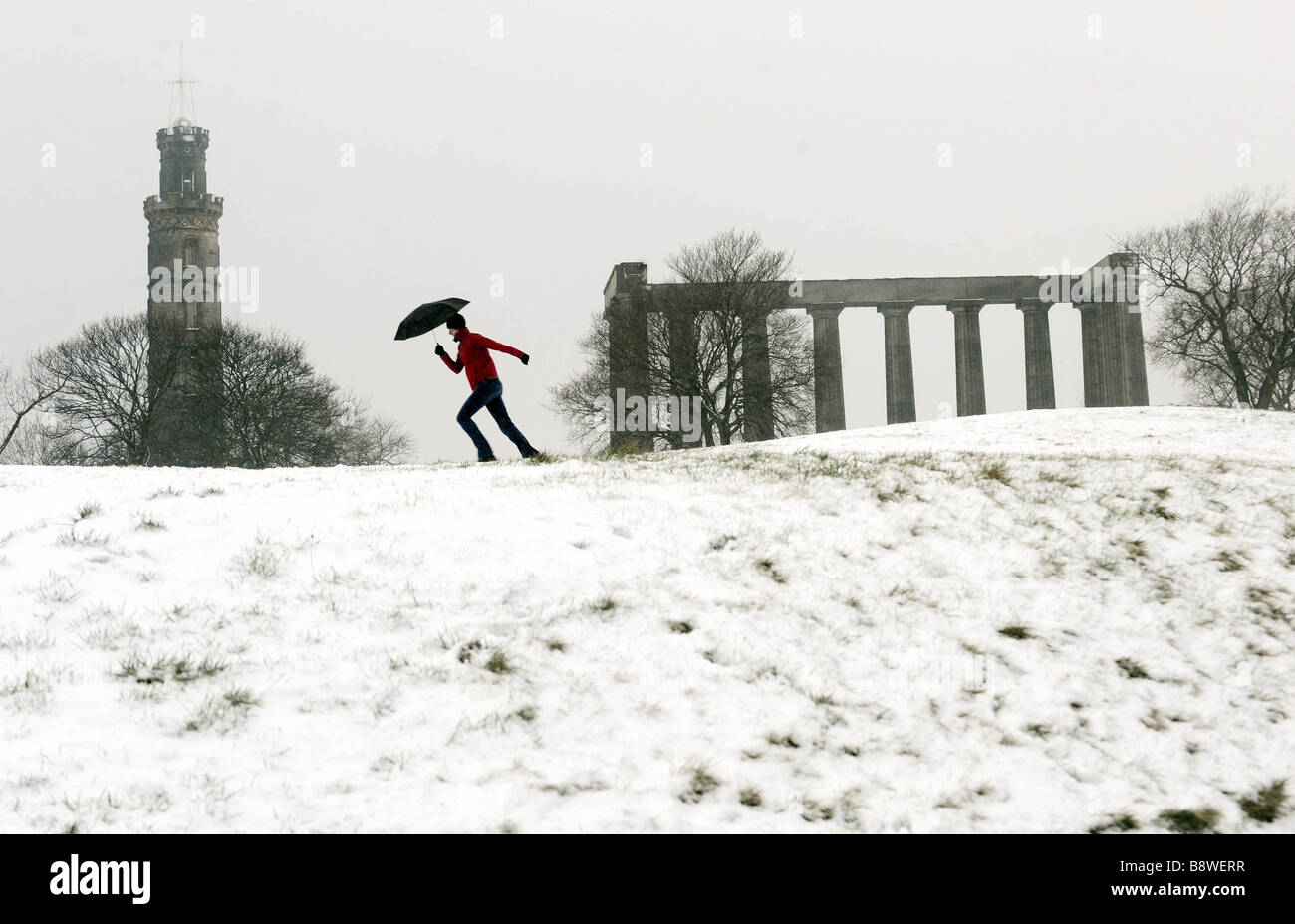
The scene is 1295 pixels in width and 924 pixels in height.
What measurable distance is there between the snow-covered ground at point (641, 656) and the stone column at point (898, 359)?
171 ft

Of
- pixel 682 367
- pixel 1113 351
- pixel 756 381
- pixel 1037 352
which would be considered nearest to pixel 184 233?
pixel 682 367

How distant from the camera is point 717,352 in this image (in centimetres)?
4922

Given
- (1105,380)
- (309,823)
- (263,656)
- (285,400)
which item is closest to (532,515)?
(263,656)

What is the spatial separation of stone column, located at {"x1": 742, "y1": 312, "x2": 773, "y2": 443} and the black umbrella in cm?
3431

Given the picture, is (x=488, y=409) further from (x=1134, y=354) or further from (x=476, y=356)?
(x=1134, y=354)

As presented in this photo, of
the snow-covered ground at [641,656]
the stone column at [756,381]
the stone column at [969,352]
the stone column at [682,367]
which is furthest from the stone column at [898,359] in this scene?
the snow-covered ground at [641,656]

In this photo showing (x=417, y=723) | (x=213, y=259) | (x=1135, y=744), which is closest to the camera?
(x=417, y=723)

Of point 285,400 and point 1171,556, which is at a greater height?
point 285,400

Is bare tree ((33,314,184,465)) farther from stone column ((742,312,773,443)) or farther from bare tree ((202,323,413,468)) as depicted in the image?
stone column ((742,312,773,443))

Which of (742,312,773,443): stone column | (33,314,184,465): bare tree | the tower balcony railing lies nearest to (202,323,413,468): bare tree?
(33,314,184,465): bare tree

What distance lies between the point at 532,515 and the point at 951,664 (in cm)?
389
